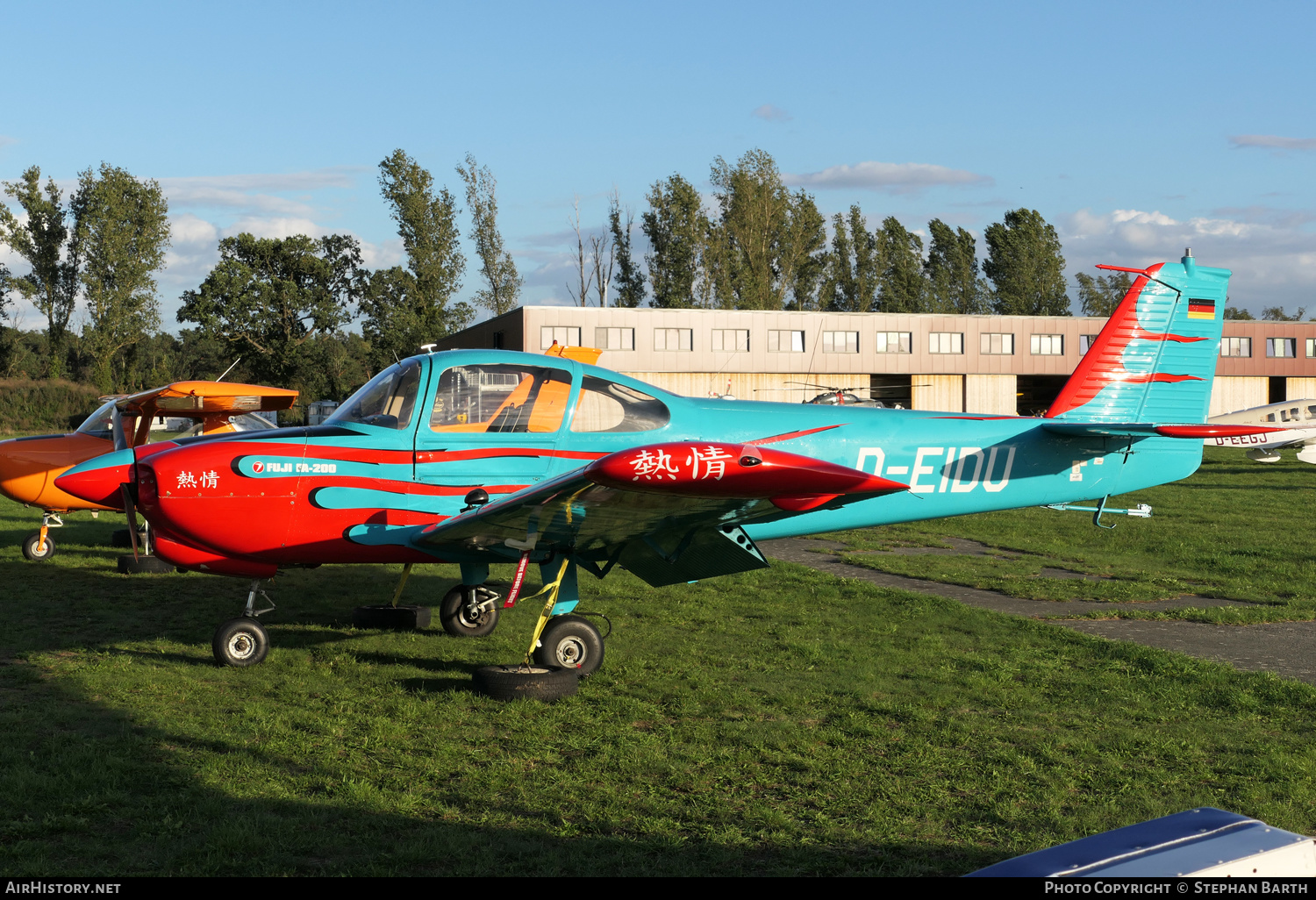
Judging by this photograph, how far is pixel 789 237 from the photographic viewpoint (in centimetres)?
6228

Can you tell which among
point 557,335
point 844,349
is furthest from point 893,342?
point 557,335

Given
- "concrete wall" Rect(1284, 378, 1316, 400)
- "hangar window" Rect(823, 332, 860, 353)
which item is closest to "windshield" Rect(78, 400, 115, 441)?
"hangar window" Rect(823, 332, 860, 353)

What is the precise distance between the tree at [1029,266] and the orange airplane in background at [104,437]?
68223 mm

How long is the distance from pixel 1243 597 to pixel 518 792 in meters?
8.45

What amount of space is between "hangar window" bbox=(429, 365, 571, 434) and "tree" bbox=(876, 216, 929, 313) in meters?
67.4

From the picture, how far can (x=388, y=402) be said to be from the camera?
279 inches

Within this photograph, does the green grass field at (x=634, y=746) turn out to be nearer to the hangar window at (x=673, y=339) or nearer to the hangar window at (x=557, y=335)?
the hangar window at (x=557, y=335)

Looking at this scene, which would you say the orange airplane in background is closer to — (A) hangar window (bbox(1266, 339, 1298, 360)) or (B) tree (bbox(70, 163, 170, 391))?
(B) tree (bbox(70, 163, 170, 391))

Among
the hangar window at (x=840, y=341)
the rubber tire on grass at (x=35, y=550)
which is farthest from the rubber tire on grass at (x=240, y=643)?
the hangar window at (x=840, y=341)

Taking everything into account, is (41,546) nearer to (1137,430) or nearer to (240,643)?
(240,643)

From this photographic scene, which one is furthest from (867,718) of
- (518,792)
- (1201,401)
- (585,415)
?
(1201,401)

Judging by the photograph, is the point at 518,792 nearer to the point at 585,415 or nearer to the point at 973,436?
the point at 585,415

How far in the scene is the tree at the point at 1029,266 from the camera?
234 feet

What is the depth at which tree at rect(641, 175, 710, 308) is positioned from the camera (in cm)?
6066
